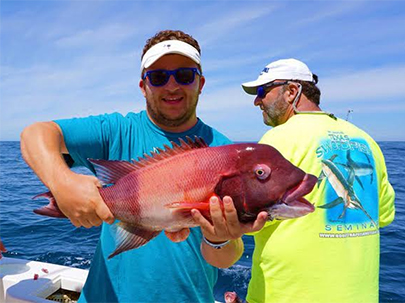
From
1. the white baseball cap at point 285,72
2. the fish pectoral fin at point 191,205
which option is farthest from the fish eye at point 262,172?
the white baseball cap at point 285,72

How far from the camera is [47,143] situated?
195 cm

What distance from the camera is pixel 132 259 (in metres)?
2.31

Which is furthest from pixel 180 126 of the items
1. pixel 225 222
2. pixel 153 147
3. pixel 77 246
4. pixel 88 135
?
pixel 77 246

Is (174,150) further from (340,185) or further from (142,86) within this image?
(340,185)

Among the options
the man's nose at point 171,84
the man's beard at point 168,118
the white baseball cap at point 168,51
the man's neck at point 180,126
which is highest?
the white baseball cap at point 168,51

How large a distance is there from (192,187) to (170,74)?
951mm

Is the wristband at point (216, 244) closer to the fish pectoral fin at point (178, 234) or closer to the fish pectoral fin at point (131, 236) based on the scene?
the fish pectoral fin at point (178, 234)

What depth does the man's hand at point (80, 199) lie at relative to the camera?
1777 millimetres

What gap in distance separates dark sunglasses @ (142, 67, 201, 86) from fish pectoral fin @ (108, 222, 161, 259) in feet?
3.47

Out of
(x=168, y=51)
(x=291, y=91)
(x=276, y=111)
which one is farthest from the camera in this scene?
(x=276, y=111)

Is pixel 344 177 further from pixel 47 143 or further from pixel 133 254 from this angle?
pixel 47 143

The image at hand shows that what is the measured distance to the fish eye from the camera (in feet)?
6.05

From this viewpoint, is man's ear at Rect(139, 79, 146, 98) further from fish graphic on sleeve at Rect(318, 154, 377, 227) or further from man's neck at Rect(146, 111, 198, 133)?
fish graphic on sleeve at Rect(318, 154, 377, 227)

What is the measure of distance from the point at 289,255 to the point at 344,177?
33.5 inches
